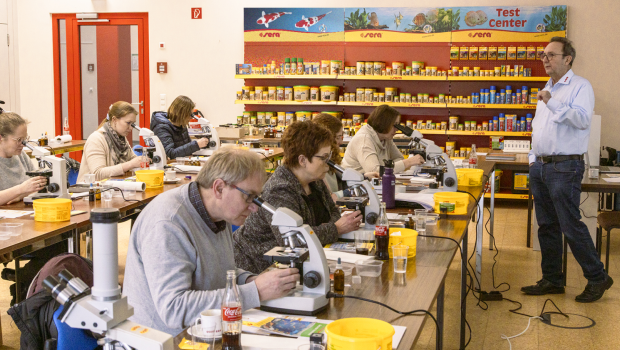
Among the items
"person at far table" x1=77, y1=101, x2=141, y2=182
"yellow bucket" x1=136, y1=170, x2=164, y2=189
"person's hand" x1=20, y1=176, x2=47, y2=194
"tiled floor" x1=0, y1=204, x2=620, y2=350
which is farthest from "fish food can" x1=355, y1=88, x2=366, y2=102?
"person's hand" x1=20, y1=176, x2=47, y2=194

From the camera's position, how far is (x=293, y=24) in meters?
8.32

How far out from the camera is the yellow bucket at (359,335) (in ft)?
4.85

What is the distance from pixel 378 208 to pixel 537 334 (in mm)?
1518

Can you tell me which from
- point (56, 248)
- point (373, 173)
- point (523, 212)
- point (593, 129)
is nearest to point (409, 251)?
point (373, 173)

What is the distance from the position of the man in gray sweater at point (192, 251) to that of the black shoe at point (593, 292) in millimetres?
3085

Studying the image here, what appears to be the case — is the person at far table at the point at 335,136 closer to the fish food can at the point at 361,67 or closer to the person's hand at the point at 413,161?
Answer: the person's hand at the point at 413,161

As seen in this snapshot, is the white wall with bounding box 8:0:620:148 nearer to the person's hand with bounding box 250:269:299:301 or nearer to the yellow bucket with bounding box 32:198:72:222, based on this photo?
the yellow bucket with bounding box 32:198:72:222

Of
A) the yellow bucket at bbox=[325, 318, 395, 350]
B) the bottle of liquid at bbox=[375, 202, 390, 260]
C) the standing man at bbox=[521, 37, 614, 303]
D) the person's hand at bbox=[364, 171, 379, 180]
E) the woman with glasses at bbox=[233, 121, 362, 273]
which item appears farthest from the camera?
the person's hand at bbox=[364, 171, 379, 180]

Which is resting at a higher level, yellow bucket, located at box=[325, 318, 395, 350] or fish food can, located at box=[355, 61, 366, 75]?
fish food can, located at box=[355, 61, 366, 75]

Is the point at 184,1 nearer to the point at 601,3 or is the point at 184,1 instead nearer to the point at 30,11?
the point at 30,11

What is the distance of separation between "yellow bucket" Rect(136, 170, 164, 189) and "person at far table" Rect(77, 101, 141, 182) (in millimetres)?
518

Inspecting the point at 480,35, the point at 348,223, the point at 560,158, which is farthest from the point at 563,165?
the point at 480,35

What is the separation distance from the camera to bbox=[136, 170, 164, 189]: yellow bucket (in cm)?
418

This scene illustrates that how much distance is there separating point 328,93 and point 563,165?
170 inches
